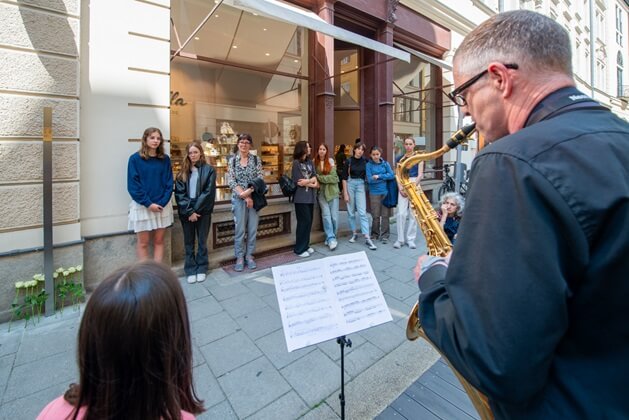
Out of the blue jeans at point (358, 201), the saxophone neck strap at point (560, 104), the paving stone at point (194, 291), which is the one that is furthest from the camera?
the blue jeans at point (358, 201)

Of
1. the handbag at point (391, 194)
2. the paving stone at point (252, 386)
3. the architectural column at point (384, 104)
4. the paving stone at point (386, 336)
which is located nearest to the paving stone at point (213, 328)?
the paving stone at point (252, 386)

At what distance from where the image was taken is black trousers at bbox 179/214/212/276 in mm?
4660

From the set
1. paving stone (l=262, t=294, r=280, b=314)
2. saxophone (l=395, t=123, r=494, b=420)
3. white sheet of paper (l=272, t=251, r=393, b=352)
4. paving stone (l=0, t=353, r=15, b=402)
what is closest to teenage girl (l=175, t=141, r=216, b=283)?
paving stone (l=262, t=294, r=280, b=314)

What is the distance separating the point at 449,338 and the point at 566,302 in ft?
0.94

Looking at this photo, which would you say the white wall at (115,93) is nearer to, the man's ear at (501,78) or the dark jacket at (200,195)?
the dark jacket at (200,195)

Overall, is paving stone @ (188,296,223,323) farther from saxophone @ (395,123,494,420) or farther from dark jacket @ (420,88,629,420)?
dark jacket @ (420,88,629,420)

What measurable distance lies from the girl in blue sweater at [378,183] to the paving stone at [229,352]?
4161 mm

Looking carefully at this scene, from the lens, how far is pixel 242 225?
16.5ft

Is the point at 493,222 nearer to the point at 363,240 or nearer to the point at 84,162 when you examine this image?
the point at 84,162

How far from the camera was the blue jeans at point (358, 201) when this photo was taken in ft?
21.0

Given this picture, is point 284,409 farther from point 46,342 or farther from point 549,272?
point 46,342

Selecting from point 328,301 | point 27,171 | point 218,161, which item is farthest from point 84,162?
point 328,301

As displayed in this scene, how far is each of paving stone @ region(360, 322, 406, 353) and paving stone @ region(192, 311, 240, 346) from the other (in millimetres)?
1404

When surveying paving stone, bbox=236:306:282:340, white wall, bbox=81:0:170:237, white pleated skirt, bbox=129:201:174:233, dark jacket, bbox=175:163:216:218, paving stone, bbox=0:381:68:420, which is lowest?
paving stone, bbox=0:381:68:420
